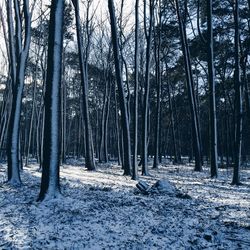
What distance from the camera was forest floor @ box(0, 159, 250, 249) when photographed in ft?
18.6

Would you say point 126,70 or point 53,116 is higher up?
point 126,70

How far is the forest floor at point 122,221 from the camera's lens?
5.66 m

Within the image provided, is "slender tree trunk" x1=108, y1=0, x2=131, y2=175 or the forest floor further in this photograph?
"slender tree trunk" x1=108, y1=0, x2=131, y2=175

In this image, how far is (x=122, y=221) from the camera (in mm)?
6805

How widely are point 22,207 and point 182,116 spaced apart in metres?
35.4

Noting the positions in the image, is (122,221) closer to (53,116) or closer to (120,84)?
(53,116)

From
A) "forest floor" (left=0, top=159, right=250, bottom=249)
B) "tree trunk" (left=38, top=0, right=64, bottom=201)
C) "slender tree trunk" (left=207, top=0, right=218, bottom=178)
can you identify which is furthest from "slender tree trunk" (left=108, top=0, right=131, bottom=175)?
"tree trunk" (left=38, top=0, right=64, bottom=201)

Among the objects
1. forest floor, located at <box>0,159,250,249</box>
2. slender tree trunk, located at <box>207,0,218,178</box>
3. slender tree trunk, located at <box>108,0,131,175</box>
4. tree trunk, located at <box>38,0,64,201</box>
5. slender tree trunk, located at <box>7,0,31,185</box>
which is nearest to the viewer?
forest floor, located at <box>0,159,250,249</box>

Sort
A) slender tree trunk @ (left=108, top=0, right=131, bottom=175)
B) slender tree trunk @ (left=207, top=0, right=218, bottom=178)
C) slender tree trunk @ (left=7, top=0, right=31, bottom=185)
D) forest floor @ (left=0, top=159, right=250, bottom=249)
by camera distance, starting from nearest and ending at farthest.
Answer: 1. forest floor @ (left=0, top=159, right=250, bottom=249)
2. slender tree trunk @ (left=7, top=0, right=31, bottom=185)
3. slender tree trunk @ (left=108, top=0, right=131, bottom=175)
4. slender tree trunk @ (left=207, top=0, right=218, bottom=178)

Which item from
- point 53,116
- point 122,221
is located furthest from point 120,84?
point 122,221

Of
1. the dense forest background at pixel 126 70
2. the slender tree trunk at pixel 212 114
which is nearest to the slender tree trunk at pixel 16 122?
the dense forest background at pixel 126 70

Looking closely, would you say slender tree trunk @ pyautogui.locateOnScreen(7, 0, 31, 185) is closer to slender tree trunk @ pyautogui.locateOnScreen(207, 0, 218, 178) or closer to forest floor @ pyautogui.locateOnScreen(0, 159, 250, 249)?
forest floor @ pyautogui.locateOnScreen(0, 159, 250, 249)

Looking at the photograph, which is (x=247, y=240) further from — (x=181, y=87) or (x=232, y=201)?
(x=181, y=87)

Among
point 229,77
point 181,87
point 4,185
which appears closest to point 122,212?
point 4,185
